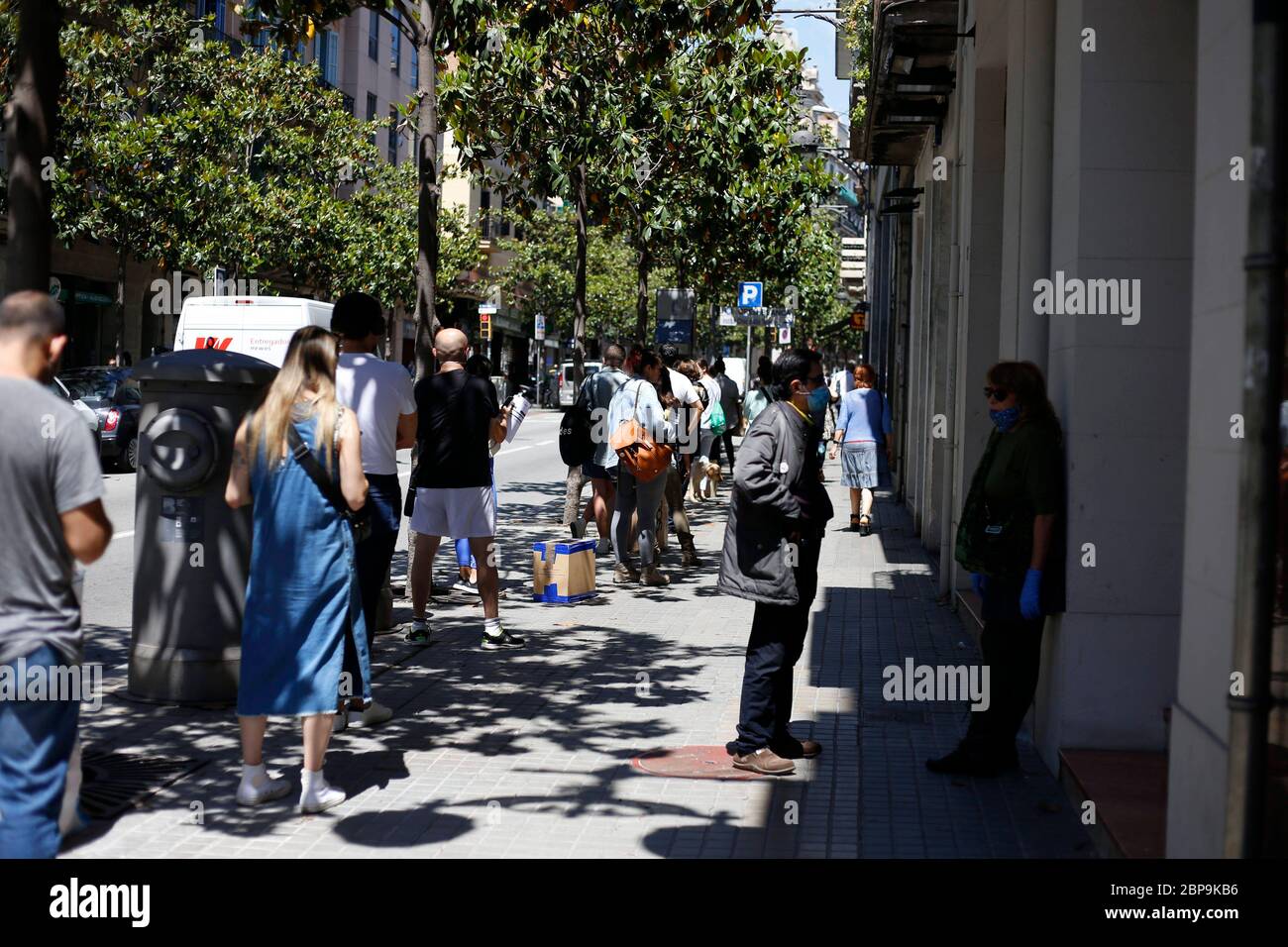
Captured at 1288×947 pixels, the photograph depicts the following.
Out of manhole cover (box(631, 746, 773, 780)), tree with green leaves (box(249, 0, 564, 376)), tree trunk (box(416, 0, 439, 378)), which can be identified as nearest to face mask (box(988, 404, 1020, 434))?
manhole cover (box(631, 746, 773, 780))

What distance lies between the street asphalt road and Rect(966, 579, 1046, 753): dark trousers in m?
4.64

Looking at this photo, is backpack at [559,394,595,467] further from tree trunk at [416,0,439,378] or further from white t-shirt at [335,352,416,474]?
white t-shirt at [335,352,416,474]

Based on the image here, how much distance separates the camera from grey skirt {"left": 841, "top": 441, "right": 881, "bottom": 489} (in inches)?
679

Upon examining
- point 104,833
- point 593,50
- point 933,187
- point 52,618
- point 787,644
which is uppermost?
point 593,50

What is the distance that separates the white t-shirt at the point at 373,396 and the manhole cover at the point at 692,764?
2.11 metres

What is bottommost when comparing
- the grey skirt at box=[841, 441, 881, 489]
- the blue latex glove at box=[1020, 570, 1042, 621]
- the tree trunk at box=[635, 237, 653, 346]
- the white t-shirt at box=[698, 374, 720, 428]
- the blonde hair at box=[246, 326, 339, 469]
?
the blue latex glove at box=[1020, 570, 1042, 621]

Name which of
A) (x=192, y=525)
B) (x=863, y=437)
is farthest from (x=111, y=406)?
(x=192, y=525)

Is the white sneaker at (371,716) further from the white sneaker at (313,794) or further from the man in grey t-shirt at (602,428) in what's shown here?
the man in grey t-shirt at (602,428)

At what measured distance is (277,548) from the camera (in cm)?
605

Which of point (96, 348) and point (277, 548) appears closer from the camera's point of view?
point (277, 548)

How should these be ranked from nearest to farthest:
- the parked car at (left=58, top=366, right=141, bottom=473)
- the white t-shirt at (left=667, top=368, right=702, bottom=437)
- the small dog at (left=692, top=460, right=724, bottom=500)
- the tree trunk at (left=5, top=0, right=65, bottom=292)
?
Answer: the tree trunk at (left=5, top=0, right=65, bottom=292), the white t-shirt at (left=667, top=368, right=702, bottom=437), the small dog at (left=692, top=460, right=724, bottom=500), the parked car at (left=58, top=366, right=141, bottom=473)

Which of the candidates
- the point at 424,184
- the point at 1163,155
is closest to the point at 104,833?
the point at 1163,155

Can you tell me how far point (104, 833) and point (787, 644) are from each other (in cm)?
297
